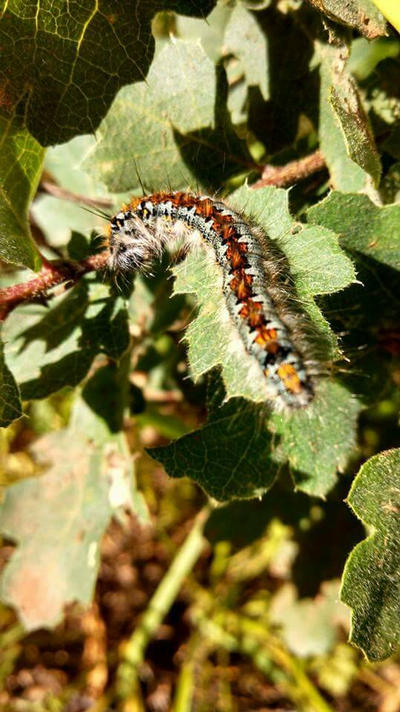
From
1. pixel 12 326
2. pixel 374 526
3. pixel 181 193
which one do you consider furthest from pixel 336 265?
pixel 12 326

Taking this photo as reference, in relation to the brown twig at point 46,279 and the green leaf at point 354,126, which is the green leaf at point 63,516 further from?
the green leaf at point 354,126

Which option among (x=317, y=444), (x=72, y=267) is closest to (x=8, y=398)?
(x=72, y=267)

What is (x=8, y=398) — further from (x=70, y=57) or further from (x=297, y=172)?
(x=297, y=172)

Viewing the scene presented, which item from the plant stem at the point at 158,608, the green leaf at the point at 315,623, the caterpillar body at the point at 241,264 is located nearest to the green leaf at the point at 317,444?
the caterpillar body at the point at 241,264

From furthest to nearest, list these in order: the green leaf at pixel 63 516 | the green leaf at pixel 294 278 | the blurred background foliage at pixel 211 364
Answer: the green leaf at pixel 63 516
the blurred background foliage at pixel 211 364
the green leaf at pixel 294 278

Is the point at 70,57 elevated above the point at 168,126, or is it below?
above

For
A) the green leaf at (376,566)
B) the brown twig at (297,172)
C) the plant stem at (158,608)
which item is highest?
the brown twig at (297,172)

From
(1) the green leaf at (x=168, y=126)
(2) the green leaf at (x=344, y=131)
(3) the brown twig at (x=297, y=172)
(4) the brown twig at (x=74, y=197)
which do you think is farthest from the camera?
(4) the brown twig at (x=74, y=197)
